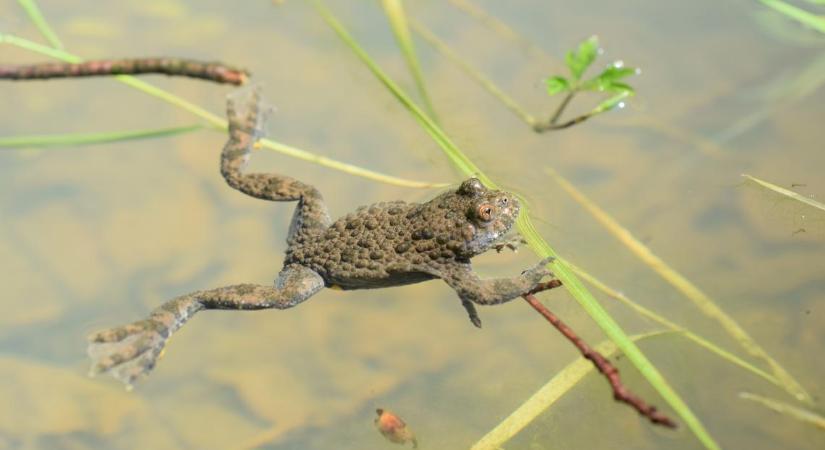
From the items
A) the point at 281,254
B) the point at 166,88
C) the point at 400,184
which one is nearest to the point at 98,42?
the point at 166,88

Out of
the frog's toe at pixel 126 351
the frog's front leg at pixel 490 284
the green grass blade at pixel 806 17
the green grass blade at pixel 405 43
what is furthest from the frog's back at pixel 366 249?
the green grass blade at pixel 806 17

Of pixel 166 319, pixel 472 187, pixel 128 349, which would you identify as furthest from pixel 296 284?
pixel 472 187

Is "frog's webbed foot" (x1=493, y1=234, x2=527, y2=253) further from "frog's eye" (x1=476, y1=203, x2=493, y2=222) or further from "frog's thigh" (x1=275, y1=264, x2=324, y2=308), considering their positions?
"frog's thigh" (x1=275, y1=264, x2=324, y2=308)

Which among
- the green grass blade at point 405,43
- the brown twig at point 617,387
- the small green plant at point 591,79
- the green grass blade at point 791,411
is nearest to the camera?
the brown twig at point 617,387

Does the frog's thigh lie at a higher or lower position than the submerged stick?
lower

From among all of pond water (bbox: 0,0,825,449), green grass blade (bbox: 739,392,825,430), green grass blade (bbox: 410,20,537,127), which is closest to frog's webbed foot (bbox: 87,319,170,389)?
pond water (bbox: 0,0,825,449)

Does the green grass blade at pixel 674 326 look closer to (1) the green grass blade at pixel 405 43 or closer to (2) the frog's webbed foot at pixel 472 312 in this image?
(2) the frog's webbed foot at pixel 472 312

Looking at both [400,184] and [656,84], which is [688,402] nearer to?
[400,184]

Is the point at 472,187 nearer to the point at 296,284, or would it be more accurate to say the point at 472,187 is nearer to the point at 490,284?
the point at 490,284
